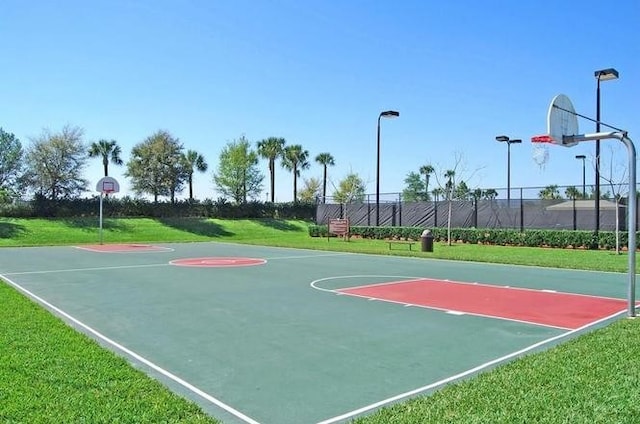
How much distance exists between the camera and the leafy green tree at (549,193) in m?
24.9

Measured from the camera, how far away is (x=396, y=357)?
541 cm

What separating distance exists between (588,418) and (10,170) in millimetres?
43890

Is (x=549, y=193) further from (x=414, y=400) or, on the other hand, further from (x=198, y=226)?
(x=414, y=400)

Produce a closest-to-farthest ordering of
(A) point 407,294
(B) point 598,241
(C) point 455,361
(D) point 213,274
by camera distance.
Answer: (C) point 455,361 → (A) point 407,294 → (D) point 213,274 → (B) point 598,241

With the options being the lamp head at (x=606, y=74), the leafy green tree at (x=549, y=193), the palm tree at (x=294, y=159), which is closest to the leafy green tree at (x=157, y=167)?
the palm tree at (x=294, y=159)

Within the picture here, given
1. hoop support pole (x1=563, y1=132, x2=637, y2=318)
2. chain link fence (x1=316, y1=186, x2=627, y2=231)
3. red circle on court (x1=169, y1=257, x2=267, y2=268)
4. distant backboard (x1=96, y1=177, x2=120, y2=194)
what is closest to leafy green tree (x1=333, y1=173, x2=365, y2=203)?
chain link fence (x1=316, y1=186, x2=627, y2=231)

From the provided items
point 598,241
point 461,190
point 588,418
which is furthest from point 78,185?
point 588,418

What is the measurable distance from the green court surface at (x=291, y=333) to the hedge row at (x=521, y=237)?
28.5 feet

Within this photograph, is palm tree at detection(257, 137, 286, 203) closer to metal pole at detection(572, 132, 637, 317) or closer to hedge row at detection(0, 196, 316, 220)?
hedge row at detection(0, 196, 316, 220)

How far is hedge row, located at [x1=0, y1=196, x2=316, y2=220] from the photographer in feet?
108

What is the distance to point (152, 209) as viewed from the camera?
3753 centimetres

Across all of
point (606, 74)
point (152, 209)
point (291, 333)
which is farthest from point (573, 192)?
point (152, 209)

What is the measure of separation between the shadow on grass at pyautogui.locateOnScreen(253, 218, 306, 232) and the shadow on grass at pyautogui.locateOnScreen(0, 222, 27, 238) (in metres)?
15.9

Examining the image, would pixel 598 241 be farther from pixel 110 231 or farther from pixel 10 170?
pixel 10 170
